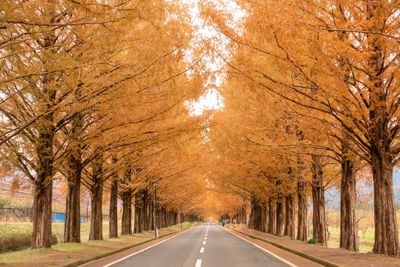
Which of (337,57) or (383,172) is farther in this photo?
(383,172)

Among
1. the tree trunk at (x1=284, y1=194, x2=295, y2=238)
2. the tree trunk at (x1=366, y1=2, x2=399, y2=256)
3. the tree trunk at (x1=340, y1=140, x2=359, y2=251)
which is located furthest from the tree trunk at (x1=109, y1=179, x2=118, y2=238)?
the tree trunk at (x1=366, y1=2, x2=399, y2=256)

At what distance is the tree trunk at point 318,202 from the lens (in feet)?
60.5

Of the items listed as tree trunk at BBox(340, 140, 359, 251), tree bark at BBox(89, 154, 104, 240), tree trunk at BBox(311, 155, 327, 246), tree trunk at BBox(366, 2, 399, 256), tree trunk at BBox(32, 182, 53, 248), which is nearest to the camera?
tree trunk at BBox(366, 2, 399, 256)

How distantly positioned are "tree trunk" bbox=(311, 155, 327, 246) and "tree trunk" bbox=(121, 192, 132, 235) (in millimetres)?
13914

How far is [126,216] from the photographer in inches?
1067

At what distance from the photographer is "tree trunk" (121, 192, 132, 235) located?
2648 cm

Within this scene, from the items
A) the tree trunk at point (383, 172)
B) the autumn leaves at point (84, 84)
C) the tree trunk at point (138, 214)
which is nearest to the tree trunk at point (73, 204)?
the autumn leaves at point (84, 84)

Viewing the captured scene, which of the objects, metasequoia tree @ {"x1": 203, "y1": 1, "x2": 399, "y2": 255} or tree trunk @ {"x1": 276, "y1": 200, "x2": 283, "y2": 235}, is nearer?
metasequoia tree @ {"x1": 203, "y1": 1, "x2": 399, "y2": 255}

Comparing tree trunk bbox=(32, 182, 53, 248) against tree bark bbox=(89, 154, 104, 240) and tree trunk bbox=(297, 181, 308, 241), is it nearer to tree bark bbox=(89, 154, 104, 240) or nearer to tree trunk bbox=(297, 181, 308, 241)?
tree bark bbox=(89, 154, 104, 240)

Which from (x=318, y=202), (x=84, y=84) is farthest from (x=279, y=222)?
(x=84, y=84)

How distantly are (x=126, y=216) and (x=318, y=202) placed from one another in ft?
47.5

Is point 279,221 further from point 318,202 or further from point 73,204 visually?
point 73,204

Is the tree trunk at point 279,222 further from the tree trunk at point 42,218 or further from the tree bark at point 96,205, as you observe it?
the tree trunk at point 42,218

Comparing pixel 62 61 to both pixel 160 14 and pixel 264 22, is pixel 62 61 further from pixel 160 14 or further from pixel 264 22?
pixel 264 22
